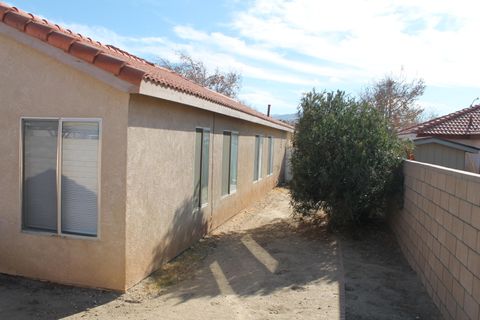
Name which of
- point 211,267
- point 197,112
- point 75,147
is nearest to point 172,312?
point 211,267

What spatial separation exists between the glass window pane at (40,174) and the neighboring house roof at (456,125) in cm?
1432

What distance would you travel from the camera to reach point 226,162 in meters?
9.91

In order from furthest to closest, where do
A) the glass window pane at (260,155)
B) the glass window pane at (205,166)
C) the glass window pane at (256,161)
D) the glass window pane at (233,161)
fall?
the glass window pane at (260,155) < the glass window pane at (256,161) < the glass window pane at (233,161) < the glass window pane at (205,166)

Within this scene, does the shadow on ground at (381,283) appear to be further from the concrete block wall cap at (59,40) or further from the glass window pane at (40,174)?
the concrete block wall cap at (59,40)

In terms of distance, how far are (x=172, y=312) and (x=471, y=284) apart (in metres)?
3.08

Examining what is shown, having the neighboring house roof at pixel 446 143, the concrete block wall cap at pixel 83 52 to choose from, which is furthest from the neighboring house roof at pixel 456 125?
the concrete block wall cap at pixel 83 52

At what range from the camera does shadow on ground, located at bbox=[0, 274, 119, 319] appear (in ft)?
15.8

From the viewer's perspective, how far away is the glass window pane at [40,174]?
18.3 feet

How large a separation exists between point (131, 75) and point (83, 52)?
2.15ft

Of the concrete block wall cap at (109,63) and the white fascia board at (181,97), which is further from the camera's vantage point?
the white fascia board at (181,97)

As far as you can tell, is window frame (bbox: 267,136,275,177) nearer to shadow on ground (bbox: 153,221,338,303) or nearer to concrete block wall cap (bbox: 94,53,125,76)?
shadow on ground (bbox: 153,221,338,303)

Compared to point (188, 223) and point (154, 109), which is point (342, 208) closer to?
point (188, 223)

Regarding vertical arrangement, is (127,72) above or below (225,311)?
above

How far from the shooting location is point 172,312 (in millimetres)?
4922
